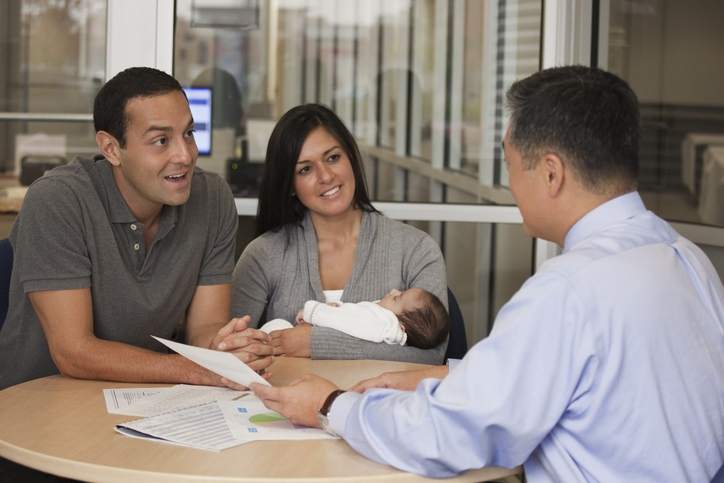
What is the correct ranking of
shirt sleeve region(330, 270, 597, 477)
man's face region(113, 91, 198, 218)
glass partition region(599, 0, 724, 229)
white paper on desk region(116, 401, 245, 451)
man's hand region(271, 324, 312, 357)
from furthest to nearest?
1. glass partition region(599, 0, 724, 229)
2. man's hand region(271, 324, 312, 357)
3. man's face region(113, 91, 198, 218)
4. white paper on desk region(116, 401, 245, 451)
5. shirt sleeve region(330, 270, 597, 477)

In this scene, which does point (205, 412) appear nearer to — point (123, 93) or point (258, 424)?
point (258, 424)

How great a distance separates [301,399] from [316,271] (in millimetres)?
1225

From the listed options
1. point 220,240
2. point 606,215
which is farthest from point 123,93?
point 606,215

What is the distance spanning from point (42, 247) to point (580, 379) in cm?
146

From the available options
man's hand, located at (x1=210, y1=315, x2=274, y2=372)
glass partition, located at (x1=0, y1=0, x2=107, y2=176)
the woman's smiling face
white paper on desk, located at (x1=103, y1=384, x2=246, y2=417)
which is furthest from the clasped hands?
glass partition, located at (x1=0, y1=0, x2=107, y2=176)

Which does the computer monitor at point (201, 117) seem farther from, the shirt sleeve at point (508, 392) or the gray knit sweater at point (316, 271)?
the shirt sleeve at point (508, 392)

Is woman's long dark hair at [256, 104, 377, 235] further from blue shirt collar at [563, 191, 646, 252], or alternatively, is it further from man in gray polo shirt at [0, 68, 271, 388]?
blue shirt collar at [563, 191, 646, 252]

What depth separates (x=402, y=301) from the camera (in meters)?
3.02

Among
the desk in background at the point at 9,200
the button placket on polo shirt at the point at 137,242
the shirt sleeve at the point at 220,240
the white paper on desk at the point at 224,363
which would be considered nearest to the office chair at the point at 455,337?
the shirt sleeve at the point at 220,240

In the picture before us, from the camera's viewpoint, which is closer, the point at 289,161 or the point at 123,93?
the point at 123,93

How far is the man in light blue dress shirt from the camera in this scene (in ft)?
5.51

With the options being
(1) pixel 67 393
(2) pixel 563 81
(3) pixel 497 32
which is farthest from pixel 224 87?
(2) pixel 563 81

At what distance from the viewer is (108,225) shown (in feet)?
8.85

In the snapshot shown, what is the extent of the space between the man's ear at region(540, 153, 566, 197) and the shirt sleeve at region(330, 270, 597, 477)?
0.20m
